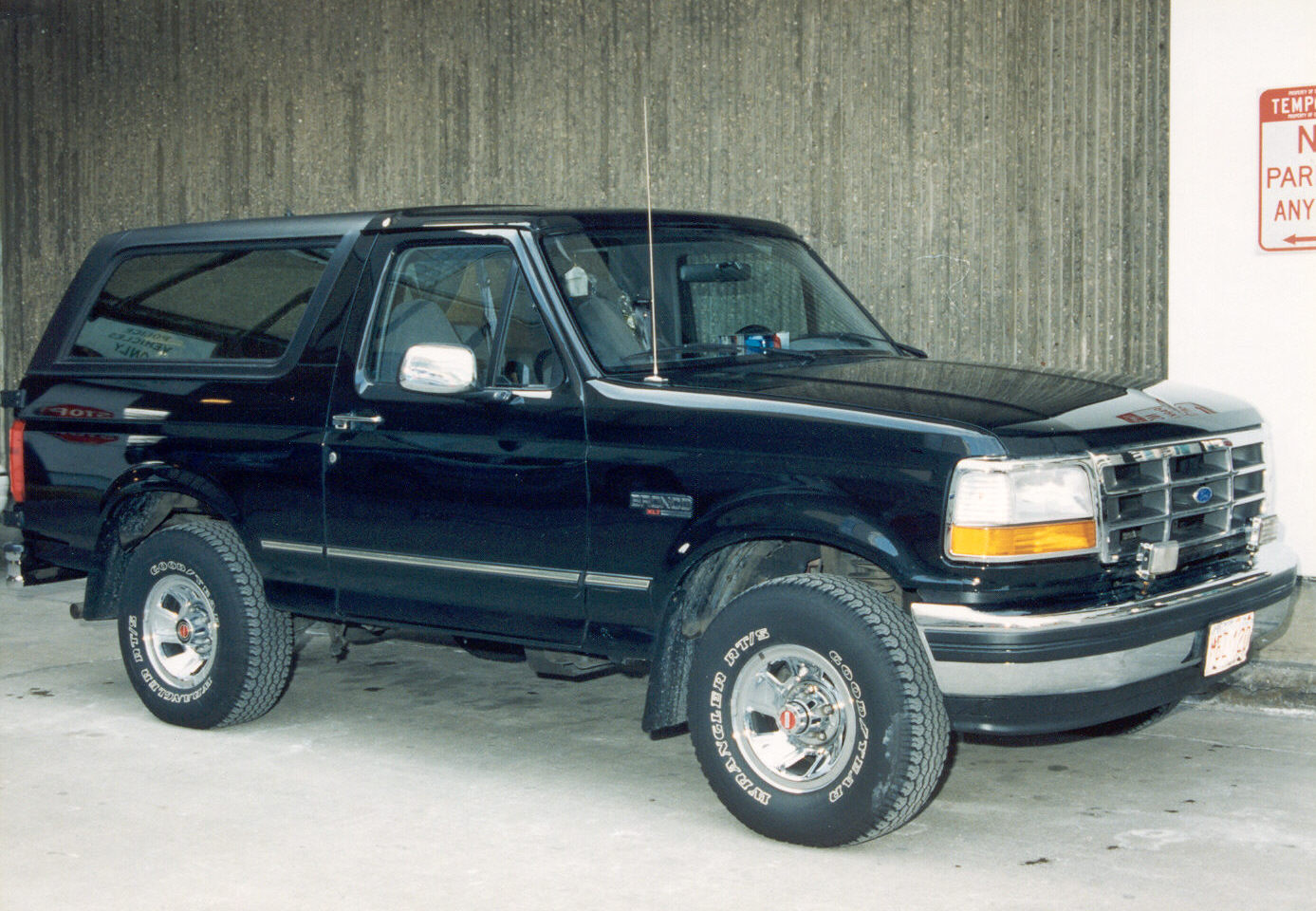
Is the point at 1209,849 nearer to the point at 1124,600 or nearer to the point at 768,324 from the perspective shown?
the point at 1124,600

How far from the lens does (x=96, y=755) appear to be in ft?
19.7

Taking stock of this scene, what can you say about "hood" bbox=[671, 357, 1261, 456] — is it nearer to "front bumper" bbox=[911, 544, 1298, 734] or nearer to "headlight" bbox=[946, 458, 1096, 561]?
"headlight" bbox=[946, 458, 1096, 561]

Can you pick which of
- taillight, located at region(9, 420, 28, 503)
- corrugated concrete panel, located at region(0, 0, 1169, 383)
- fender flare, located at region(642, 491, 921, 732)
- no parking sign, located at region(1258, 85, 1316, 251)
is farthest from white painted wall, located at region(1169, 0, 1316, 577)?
taillight, located at region(9, 420, 28, 503)

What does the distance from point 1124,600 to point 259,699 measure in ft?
11.0

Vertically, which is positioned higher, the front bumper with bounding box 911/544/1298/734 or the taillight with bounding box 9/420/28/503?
the taillight with bounding box 9/420/28/503

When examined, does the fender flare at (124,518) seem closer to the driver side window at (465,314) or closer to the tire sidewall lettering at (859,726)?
the driver side window at (465,314)

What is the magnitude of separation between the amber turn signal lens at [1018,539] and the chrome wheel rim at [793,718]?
54 cm

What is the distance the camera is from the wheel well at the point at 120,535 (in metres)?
6.66

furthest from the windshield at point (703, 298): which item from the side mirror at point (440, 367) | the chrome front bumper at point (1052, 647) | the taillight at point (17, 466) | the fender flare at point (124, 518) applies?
the taillight at point (17, 466)

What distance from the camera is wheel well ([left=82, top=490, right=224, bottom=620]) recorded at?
666 centimetres

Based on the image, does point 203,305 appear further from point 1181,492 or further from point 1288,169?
point 1288,169

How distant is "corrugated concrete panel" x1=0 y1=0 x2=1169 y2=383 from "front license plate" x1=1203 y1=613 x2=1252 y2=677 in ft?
12.1

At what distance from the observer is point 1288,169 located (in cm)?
823

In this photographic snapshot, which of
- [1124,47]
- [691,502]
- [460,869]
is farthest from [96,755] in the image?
[1124,47]
